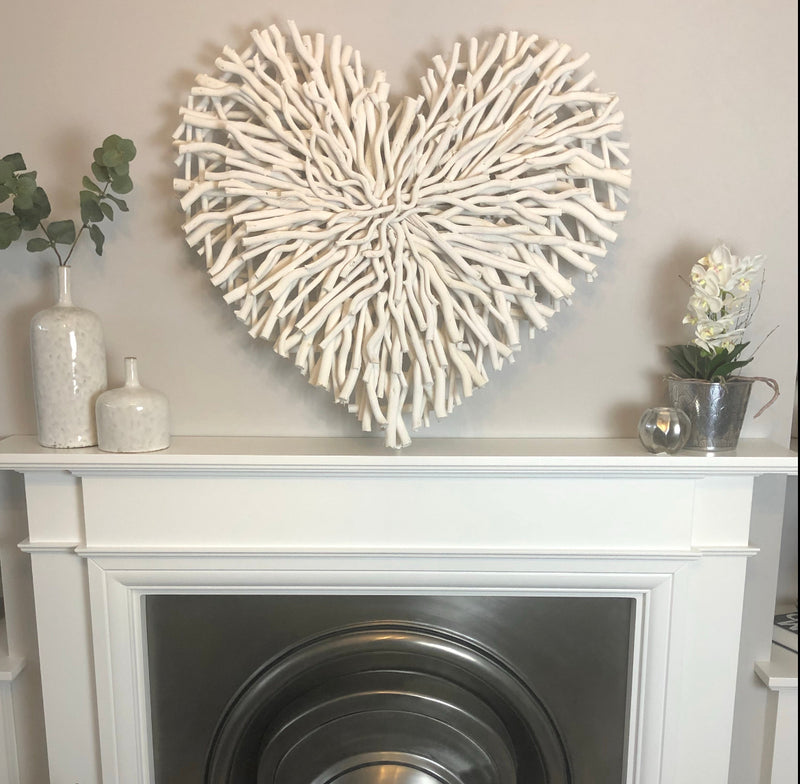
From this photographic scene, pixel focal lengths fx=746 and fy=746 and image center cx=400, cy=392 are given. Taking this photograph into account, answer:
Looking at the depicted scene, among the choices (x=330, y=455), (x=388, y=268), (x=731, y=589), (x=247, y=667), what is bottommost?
(x=247, y=667)

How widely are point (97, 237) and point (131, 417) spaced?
0.30 metres

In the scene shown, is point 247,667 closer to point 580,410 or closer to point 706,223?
point 580,410

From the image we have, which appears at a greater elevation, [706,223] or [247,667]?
[706,223]

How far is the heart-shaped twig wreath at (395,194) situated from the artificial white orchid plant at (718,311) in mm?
164

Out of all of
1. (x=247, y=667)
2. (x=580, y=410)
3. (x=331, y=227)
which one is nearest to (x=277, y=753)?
(x=247, y=667)

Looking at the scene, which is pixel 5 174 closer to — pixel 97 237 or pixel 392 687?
pixel 97 237

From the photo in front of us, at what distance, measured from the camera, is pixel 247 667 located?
4.55ft

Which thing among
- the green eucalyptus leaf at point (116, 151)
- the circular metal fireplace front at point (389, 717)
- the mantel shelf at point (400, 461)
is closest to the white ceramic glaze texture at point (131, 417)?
the mantel shelf at point (400, 461)

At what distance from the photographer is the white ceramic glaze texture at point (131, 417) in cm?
122

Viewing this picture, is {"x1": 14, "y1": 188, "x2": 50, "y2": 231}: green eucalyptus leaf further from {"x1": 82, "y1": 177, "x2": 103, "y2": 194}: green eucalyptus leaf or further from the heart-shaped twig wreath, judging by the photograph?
the heart-shaped twig wreath

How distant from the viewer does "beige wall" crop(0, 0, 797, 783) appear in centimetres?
124

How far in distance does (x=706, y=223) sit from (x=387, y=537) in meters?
0.78

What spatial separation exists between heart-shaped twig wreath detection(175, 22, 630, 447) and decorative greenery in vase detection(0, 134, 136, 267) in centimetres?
9

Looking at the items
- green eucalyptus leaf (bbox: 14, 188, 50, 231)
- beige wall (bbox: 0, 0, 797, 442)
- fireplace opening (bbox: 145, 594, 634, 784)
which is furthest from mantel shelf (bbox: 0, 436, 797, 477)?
green eucalyptus leaf (bbox: 14, 188, 50, 231)
